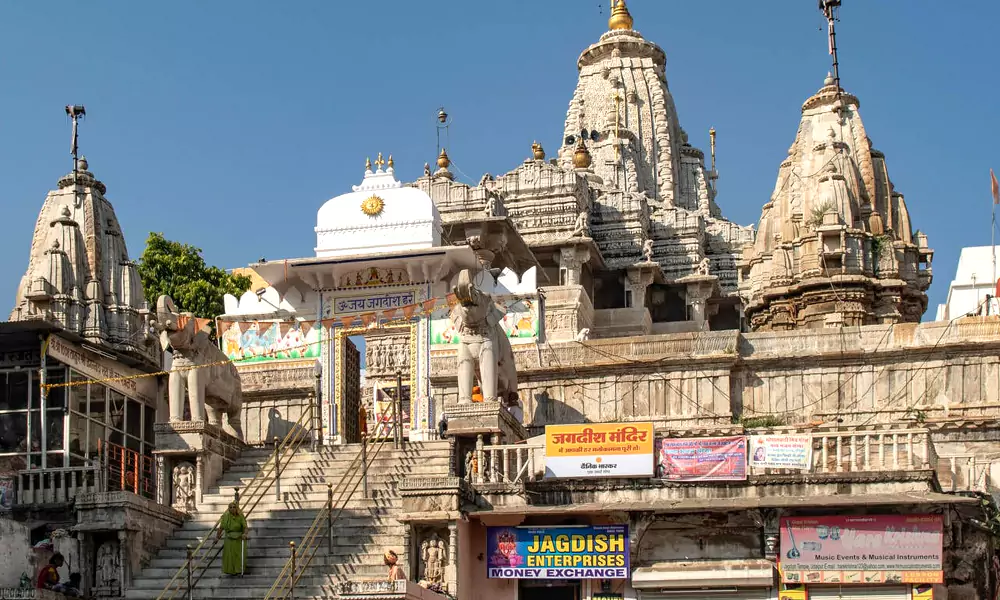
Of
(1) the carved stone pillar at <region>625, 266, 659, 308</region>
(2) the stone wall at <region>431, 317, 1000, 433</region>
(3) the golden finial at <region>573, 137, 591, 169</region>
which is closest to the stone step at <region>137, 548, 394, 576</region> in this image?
(2) the stone wall at <region>431, 317, 1000, 433</region>

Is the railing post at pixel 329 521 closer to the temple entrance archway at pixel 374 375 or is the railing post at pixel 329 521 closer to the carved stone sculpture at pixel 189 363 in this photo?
the carved stone sculpture at pixel 189 363

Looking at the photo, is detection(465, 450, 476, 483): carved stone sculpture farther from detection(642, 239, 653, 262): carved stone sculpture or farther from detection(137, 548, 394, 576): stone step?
detection(642, 239, 653, 262): carved stone sculpture

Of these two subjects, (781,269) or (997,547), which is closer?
(997,547)

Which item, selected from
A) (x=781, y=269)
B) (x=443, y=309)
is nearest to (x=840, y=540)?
(x=443, y=309)

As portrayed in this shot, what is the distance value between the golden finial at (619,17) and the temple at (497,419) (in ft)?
82.4

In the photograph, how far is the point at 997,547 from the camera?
89.3 ft

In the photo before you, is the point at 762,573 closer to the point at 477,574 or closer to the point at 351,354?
the point at 477,574

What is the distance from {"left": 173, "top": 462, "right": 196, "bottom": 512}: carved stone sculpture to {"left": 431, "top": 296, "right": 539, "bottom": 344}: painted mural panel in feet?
26.3

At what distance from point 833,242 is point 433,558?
2531 cm

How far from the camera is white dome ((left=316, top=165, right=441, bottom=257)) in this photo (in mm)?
36312

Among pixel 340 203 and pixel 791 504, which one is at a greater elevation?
pixel 340 203

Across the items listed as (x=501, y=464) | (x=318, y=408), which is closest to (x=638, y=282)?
(x=318, y=408)

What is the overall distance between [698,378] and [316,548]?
11.6m

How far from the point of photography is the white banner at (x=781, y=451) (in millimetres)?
26672
